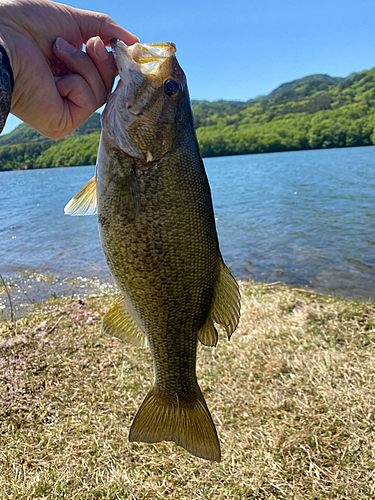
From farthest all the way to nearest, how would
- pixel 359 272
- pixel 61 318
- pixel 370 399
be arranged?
pixel 359 272
pixel 61 318
pixel 370 399

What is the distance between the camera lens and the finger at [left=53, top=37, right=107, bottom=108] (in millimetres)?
1989

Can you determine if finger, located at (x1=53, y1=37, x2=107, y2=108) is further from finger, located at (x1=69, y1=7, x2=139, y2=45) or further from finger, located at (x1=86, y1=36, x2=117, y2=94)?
finger, located at (x1=69, y1=7, x2=139, y2=45)

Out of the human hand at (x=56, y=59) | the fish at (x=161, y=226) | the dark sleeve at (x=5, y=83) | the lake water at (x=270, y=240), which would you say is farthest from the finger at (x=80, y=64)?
the lake water at (x=270, y=240)

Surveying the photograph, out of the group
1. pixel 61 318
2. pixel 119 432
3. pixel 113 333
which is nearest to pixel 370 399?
pixel 119 432

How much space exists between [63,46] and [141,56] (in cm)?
41

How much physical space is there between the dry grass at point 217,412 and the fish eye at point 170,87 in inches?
127

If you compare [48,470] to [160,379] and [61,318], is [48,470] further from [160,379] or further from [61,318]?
[61,318]

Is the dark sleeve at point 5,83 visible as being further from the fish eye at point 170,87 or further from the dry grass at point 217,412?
the dry grass at point 217,412

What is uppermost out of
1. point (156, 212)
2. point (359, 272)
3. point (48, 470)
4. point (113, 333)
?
point (156, 212)

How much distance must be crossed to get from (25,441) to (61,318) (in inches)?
106

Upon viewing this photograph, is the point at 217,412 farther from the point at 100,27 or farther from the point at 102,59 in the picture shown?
the point at 100,27

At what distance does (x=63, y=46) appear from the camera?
1983mm

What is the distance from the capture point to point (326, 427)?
3924mm

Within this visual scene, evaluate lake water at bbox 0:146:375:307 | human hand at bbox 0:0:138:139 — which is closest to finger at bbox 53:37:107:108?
human hand at bbox 0:0:138:139
